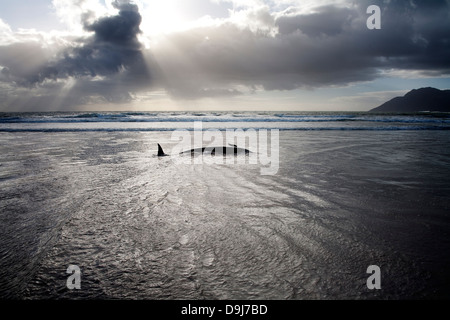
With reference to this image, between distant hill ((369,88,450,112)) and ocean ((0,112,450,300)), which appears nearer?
ocean ((0,112,450,300))

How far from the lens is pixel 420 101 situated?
12862cm

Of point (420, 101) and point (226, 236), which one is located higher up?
point (420, 101)

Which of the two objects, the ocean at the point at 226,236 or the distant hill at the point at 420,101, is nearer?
the ocean at the point at 226,236

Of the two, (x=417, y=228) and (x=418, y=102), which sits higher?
(x=418, y=102)

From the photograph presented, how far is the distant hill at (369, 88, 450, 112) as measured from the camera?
11586 cm

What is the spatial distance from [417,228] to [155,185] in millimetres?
4172

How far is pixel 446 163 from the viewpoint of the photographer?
6.38 m

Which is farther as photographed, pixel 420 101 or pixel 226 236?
pixel 420 101

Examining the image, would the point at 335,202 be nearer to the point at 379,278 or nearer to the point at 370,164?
the point at 379,278

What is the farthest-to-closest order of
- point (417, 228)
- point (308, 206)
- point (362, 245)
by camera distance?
1. point (308, 206)
2. point (417, 228)
3. point (362, 245)

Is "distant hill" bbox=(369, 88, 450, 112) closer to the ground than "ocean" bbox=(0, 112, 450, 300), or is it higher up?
higher up

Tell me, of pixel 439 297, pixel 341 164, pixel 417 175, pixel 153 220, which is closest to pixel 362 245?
pixel 439 297

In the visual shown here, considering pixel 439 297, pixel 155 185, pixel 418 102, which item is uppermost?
pixel 418 102

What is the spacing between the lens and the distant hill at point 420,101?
11586 centimetres
